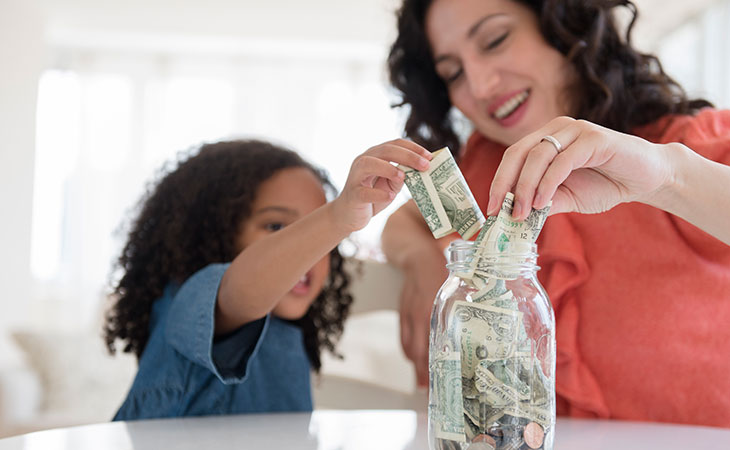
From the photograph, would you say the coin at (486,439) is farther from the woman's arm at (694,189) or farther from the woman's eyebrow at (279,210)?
the woman's eyebrow at (279,210)

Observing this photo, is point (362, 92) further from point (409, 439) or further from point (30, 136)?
point (409, 439)

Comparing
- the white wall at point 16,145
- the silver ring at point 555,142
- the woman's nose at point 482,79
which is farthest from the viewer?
the white wall at point 16,145

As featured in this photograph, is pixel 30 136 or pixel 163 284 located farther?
pixel 30 136

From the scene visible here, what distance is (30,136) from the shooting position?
4.57 meters

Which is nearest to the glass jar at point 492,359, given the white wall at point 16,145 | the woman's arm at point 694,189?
the woman's arm at point 694,189

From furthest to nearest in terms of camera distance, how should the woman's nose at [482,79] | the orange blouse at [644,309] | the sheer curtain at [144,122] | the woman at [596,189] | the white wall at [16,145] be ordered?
1. the sheer curtain at [144,122]
2. the white wall at [16,145]
3. the woman's nose at [482,79]
4. the orange blouse at [644,309]
5. the woman at [596,189]

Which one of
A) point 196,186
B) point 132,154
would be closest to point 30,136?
point 132,154

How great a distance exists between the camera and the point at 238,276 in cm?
101

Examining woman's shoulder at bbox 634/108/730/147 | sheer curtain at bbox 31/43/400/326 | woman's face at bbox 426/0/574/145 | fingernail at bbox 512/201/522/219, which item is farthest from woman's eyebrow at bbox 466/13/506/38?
sheer curtain at bbox 31/43/400/326

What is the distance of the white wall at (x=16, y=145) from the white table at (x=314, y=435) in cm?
403

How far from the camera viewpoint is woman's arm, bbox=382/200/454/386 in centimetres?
136

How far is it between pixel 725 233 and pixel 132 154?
578 centimetres

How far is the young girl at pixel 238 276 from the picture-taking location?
941mm

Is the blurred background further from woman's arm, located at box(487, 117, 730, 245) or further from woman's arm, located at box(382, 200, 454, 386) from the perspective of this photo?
woman's arm, located at box(487, 117, 730, 245)
